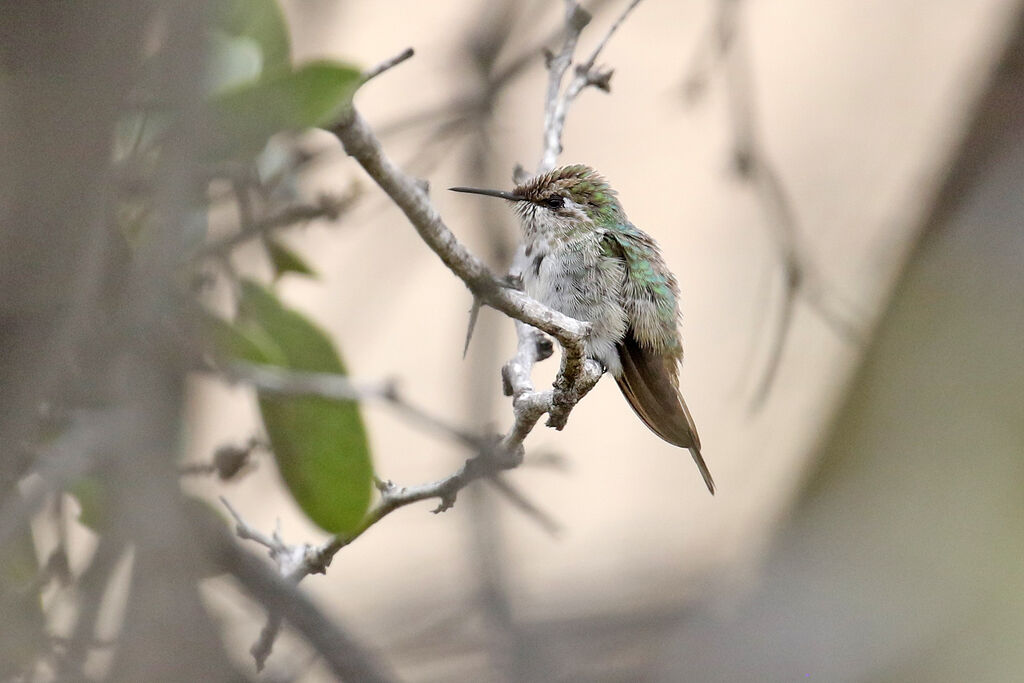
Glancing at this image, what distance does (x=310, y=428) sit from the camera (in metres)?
2.05

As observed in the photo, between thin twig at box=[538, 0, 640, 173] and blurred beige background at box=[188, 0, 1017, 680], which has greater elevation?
blurred beige background at box=[188, 0, 1017, 680]

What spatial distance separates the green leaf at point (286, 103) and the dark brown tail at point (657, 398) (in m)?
0.93

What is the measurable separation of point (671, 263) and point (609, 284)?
2465mm

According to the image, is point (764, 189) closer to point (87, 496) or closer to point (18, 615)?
point (87, 496)

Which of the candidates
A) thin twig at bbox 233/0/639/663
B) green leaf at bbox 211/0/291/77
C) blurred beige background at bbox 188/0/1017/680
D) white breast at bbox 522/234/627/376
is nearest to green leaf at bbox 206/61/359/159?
thin twig at bbox 233/0/639/663

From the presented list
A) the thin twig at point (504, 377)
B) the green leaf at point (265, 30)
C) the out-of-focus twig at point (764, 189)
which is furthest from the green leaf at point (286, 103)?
the out-of-focus twig at point (764, 189)

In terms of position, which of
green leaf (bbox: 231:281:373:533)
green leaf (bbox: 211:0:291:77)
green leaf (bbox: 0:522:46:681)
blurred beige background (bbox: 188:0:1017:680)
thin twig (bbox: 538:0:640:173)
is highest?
blurred beige background (bbox: 188:0:1017:680)

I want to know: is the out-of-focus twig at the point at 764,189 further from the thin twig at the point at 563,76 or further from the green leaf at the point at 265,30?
the green leaf at the point at 265,30

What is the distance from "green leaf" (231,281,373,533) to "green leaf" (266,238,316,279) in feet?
0.27

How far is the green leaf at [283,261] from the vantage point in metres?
2.20

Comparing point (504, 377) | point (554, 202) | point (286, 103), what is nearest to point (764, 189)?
point (554, 202)

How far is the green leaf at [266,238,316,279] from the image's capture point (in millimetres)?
2199

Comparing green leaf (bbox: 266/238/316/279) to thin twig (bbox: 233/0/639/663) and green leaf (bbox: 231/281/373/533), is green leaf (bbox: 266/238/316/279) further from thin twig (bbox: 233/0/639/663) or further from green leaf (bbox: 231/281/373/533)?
thin twig (bbox: 233/0/639/663)

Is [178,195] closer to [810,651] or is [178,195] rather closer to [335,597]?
[810,651]
